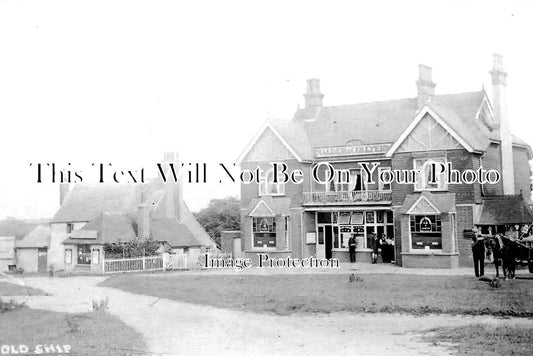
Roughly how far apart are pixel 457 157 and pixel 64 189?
24486 millimetres

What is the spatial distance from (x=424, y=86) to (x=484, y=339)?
728 inches

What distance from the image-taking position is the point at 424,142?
22094 mm

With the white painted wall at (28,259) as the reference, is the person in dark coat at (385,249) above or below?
above

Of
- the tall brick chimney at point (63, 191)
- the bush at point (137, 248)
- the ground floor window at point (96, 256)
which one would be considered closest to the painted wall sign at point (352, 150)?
the bush at point (137, 248)

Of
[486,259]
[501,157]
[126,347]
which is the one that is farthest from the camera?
[501,157]

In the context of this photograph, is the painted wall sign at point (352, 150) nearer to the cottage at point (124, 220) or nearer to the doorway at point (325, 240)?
the doorway at point (325, 240)

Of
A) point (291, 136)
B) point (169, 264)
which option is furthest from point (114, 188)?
point (291, 136)

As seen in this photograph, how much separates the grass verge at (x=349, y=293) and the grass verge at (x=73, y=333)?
312 cm

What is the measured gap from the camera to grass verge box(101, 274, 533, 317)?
12.3 metres

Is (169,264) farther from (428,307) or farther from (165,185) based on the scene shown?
(428,307)

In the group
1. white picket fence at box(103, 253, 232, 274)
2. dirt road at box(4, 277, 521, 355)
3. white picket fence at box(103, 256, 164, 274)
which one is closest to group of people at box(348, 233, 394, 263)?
white picket fence at box(103, 253, 232, 274)

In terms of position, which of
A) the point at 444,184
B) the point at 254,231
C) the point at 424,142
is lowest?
the point at 254,231

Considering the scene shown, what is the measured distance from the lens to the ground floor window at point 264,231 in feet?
85.5

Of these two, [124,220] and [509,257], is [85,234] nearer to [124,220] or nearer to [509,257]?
[124,220]
